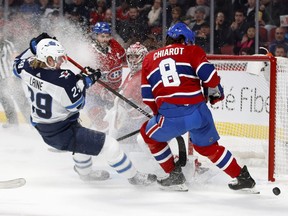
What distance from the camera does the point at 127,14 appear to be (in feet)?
28.9

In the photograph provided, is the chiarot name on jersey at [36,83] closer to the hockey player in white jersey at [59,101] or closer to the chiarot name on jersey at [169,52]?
the hockey player in white jersey at [59,101]

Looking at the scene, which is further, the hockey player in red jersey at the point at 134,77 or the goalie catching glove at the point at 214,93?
the hockey player in red jersey at the point at 134,77

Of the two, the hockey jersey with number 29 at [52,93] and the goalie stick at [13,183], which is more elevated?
the hockey jersey with number 29 at [52,93]

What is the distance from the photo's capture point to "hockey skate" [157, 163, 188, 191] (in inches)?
208

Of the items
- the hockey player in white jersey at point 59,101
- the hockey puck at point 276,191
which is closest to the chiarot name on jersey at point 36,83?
the hockey player in white jersey at point 59,101

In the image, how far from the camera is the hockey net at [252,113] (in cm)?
557

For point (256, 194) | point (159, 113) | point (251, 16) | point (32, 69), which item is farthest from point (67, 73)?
point (251, 16)

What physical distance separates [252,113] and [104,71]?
134 centimetres

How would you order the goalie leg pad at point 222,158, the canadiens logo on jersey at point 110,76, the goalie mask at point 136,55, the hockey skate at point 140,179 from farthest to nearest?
the canadiens logo on jersey at point 110,76 < the goalie mask at point 136,55 < the hockey skate at point 140,179 < the goalie leg pad at point 222,158

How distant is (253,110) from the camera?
20.8 feet

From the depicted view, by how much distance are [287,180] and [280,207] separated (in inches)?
28.2

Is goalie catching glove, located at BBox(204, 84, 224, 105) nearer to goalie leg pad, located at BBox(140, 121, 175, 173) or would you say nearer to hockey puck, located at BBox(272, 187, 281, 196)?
goalie leg pad, located at BBox(140, 121, 175, 173)

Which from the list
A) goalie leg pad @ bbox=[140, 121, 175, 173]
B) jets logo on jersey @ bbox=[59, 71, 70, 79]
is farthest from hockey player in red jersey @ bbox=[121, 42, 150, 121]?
jets logo on jersey @ bbox=[59, 71, 70, 79]

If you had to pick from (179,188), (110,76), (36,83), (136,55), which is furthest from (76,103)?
(110,76)
